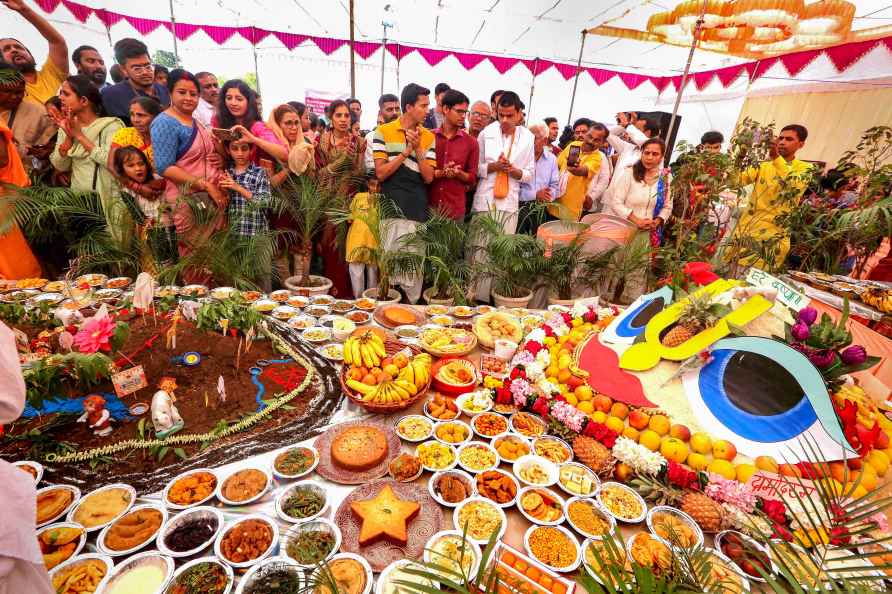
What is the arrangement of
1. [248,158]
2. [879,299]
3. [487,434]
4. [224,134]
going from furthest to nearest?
[248,158], [224,134], [879,299], [487,434]

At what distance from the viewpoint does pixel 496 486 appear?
72.0 inches

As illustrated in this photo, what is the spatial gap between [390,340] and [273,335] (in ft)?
2.63

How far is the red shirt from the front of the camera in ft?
14.6

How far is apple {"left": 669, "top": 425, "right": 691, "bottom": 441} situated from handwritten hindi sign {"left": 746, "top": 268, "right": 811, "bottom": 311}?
1.01m

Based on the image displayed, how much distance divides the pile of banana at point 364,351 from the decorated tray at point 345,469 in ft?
1.35

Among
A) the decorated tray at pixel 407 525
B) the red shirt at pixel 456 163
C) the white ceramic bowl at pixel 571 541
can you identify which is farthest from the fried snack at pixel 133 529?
the red shirt at pixel 456 163

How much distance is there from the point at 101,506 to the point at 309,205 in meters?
2.93

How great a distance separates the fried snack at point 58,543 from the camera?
1418 millimetres

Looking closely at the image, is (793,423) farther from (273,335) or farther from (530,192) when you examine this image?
(530,192)

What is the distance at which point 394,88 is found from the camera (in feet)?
31.7

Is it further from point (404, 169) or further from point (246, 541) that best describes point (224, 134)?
point (246, 541)

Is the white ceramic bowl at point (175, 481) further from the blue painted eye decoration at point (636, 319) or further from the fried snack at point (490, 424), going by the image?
the blue painted eye decoration at point (636, 319)

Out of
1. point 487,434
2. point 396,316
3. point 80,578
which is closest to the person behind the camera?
point 80,578

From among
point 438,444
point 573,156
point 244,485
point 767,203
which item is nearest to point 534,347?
point 438,444
